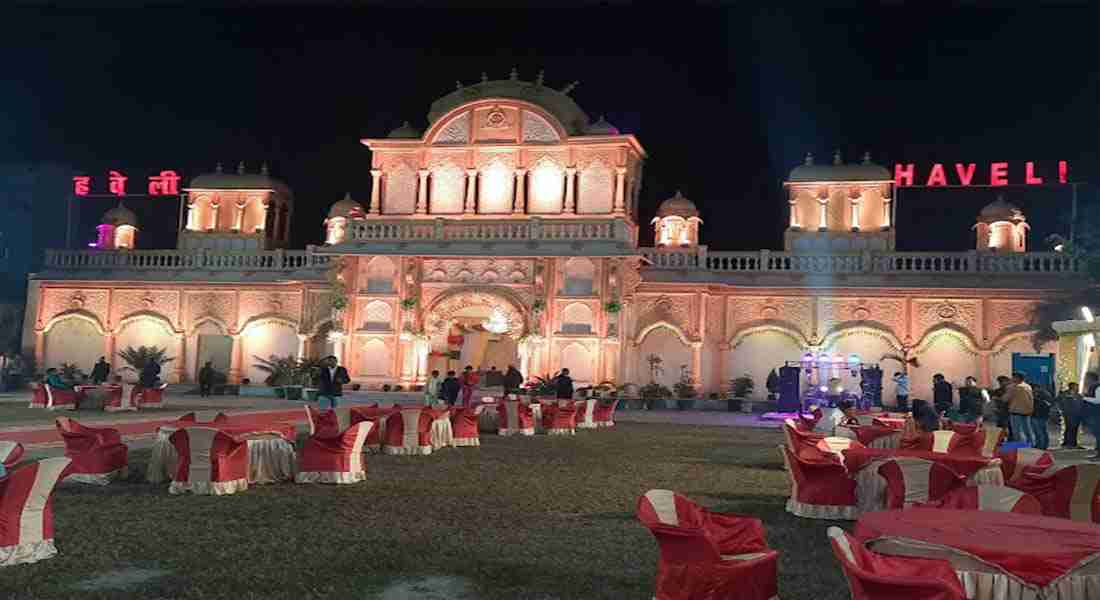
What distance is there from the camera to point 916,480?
890cm

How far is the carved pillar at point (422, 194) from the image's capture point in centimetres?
3222

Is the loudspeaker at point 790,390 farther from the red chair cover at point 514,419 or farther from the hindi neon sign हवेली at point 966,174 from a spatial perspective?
the hindi neon sign हवेली at point 966,174

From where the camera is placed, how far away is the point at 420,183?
32.3 m

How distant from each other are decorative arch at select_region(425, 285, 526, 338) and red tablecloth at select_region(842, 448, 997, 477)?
2004 centimetres

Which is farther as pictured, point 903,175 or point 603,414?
point 903,175

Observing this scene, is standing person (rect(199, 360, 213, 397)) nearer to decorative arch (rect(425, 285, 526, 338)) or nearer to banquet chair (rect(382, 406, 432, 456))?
decorative arch (rect(425, 285, 526, 338))

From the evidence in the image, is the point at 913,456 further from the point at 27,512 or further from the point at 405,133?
the point at 405,133

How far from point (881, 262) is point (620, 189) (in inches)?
323

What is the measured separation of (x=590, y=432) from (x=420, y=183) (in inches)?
580

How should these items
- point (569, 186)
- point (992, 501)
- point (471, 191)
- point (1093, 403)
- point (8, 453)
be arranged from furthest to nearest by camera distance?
point (471, 191)
point (569, 186)
point (1093, 403)
point (8, 453)
point (992, 501)

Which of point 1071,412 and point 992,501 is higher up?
point 1071,412

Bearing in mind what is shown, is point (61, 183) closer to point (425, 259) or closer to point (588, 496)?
point (425, 259)

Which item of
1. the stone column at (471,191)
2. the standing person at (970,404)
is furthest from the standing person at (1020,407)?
the stone column at (471,191)

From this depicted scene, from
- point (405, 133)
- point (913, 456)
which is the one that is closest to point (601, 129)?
point (405, 133)
